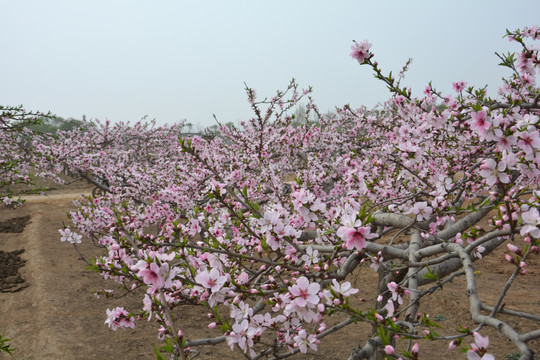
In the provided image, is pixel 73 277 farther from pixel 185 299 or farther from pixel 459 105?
pixel 459 105

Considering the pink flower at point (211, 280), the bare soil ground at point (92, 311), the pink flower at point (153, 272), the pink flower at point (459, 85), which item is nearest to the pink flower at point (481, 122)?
the pink flower at point (211, 280)

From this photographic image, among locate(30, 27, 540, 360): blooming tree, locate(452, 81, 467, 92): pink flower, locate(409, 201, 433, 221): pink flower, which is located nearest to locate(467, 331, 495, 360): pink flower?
locate(30, 27, 540, 360): blooming tree

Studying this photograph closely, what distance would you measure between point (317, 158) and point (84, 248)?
25.5 feet

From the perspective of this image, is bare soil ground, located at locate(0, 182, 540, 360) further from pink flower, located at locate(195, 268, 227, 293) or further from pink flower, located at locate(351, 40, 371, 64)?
pink flower, located at locate(351, 40, 371, 64)

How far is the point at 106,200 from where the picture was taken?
28.3 feet

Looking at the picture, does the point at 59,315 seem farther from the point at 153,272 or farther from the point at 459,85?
the point at 459,85

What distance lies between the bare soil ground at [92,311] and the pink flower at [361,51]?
4190mm

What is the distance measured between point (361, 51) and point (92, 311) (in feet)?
21.1

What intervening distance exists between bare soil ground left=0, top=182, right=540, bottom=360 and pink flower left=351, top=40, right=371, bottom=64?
4190 mm

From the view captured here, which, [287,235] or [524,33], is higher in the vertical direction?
[524,33]

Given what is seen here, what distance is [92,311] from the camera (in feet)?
20.6

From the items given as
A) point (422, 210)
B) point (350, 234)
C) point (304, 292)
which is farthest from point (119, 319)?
point (422, 210)

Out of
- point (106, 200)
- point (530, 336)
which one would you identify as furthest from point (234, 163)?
point (530, 336)

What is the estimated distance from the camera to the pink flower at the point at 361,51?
2.83 metres
